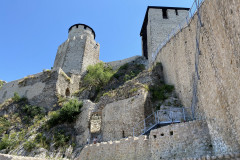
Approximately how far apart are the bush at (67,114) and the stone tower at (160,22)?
31.1 feet

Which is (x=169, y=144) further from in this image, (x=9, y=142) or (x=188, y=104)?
(x=9, y=142)

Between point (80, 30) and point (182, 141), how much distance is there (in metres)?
28.0

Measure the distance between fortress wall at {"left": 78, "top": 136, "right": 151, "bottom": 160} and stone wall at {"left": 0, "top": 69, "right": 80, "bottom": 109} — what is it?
13.0 m

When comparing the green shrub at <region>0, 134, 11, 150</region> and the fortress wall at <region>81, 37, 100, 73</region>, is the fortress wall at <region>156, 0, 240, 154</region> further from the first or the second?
the fortress wall at <region>81, 37, 100, 73</region>

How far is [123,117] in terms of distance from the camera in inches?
543

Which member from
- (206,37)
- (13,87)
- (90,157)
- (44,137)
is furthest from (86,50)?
(206,37)

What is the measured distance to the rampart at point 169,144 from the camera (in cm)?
812

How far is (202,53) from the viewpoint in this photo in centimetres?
948

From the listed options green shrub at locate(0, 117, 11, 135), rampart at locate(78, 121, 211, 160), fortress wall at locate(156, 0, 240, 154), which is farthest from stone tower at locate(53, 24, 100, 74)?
fortress wall at locate(156, 0, 240, 154)

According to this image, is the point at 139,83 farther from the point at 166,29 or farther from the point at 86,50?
the point at 86,50

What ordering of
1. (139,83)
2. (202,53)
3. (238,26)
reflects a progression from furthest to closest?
(139,83)
(202,53)
(238,26)

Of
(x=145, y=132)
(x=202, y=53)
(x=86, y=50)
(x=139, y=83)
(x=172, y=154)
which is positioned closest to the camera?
(x=172, y=154)

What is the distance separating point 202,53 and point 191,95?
2935 millimetres

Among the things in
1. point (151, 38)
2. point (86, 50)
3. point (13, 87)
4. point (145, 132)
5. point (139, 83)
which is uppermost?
point (86, 50)
